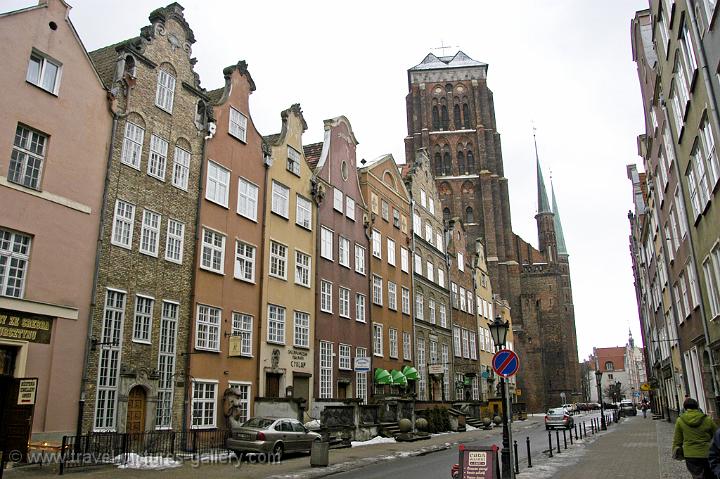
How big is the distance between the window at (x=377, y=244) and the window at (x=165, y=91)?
54.2ft

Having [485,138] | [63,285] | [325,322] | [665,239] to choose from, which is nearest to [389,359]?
[325,322]

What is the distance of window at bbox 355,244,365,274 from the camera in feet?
112

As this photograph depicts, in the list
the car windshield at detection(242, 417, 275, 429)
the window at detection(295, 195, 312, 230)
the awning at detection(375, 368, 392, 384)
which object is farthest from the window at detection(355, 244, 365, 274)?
the car windshield at detection(242, 417, 275, 429)

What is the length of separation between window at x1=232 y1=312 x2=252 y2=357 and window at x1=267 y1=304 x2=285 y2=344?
1.16 meters

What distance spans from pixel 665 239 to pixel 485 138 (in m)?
52.1

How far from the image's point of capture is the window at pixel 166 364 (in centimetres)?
2020

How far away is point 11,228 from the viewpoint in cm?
1648

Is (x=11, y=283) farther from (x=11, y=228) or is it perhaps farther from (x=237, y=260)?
(x=237, y=260)

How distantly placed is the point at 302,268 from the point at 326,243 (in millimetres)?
2847

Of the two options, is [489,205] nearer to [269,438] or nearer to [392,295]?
[392,295]

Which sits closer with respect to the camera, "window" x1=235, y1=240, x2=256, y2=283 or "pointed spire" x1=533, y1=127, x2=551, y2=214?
"window" x1=235, y1=240, x2=256, y2=283

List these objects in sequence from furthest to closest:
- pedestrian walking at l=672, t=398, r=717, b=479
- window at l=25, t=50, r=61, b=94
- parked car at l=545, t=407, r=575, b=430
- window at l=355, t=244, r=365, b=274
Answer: parked car at l=545, t=407, r=575, b=430
window at l=355, t=244, r=365, b=274
window at l=25, t=50, r=61, b=94
pedestrian walking at l=672, t=398, r=717, b=479

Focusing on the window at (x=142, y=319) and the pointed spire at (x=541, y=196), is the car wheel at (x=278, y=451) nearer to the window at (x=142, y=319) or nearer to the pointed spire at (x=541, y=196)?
the window at (x=142, y=319)

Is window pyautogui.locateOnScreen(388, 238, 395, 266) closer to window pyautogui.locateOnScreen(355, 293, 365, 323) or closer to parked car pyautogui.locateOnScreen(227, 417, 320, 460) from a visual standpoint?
window pyautogui.locateOnScreen(355, 293, 365, 323)
